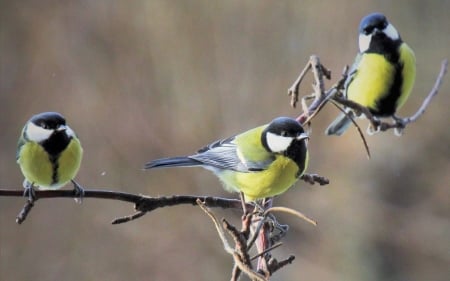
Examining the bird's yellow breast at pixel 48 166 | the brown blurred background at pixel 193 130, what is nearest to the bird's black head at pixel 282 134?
the bird's yellow breast at pixel 48 166

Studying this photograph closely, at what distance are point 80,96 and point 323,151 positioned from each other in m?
0.65

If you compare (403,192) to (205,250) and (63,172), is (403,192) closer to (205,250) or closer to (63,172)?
(205,250)

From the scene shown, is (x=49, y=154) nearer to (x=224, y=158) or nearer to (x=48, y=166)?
(x=48, y=166)

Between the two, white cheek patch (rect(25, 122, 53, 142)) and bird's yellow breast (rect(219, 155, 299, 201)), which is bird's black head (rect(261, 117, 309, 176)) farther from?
white cheek patch (rect(25, 122, 53, 142))

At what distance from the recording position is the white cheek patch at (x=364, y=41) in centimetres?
89

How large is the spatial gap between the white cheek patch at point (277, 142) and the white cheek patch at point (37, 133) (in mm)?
241

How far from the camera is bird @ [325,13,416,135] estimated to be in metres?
0.88

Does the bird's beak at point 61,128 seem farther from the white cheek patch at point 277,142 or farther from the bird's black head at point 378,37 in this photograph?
the bird's black head at point 378,37

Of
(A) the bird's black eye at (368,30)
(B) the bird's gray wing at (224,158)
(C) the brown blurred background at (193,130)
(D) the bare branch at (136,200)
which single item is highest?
(A) the bird's black eye at (368,30)

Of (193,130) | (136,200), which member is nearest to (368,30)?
(136,200)

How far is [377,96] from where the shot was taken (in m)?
0.88

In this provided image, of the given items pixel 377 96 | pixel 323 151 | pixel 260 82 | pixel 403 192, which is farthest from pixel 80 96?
pixel 377 96

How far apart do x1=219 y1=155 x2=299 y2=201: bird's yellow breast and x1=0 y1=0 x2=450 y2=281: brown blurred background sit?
0.96 m

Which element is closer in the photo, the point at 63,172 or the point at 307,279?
the point at 63,172
